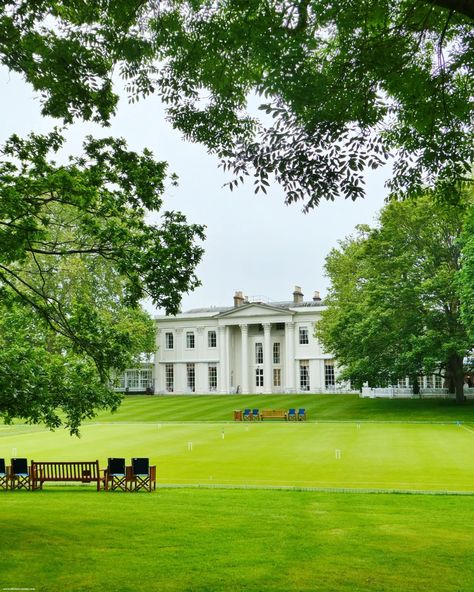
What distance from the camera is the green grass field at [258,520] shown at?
8.68 meters

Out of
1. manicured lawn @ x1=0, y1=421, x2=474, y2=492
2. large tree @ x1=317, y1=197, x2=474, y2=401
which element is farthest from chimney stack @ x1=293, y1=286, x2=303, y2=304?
manicured lawn @ x1=0, y1=421, x2=474, y2=492

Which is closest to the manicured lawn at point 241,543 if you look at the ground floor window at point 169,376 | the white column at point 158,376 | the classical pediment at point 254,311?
the classical pediment at point 254,311

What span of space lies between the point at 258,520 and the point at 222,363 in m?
66.9

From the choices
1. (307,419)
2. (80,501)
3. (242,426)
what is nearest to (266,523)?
(80,501)

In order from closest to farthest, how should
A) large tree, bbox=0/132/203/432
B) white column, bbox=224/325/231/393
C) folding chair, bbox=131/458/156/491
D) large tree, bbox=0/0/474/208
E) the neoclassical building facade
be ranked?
1. large tree, bbox=0/0/474/208
2. large tree, bbox=0/132/203/432
3. folding chair, bbox=131/458/156/491
4. the neoclassical building facade
5. white column, bbox=224/325/231/393

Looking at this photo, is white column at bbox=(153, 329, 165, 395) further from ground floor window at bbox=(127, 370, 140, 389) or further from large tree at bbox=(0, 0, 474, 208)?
large tree at bbox=(0, 0, 474, 208)

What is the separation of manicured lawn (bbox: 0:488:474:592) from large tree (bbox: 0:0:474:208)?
502 centimetres

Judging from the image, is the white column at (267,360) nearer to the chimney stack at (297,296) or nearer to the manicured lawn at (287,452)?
the chimney stack at (297,296)

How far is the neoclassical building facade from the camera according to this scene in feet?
248

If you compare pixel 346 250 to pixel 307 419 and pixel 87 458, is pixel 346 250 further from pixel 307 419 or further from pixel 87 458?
pixel 87 458

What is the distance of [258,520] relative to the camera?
12836 millimetres

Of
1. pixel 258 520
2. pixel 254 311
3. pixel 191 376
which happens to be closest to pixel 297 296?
pixel 254 311

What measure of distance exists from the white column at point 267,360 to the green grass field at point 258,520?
45304 millimetres

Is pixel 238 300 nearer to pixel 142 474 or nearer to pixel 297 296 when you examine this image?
pixel 297 296
